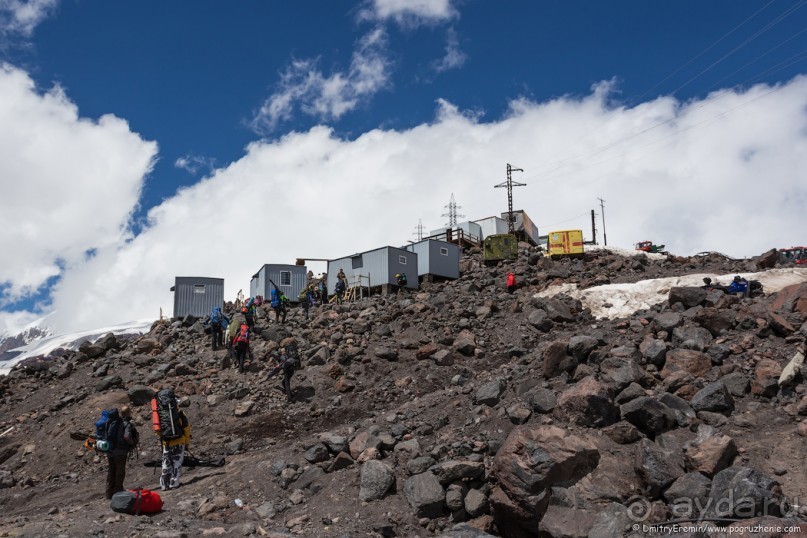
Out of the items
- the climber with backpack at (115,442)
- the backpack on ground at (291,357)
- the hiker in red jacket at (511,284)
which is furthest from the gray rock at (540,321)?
the climber with backpack at (115,442)

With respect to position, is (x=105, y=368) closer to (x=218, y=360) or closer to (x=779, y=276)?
(x=218, y=360)

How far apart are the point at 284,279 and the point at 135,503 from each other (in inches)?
1108

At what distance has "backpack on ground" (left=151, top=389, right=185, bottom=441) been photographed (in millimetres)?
12789

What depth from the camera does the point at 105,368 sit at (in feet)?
75.8

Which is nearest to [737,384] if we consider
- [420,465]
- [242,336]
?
[420,465]

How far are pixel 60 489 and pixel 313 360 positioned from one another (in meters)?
8.94

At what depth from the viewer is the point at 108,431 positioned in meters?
11.8

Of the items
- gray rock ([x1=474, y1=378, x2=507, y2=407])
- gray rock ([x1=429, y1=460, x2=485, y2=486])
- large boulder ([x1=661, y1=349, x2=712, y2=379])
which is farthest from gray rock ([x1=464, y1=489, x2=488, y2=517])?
large boulder ([x1=661, y1=349, x2=712, y2=379])

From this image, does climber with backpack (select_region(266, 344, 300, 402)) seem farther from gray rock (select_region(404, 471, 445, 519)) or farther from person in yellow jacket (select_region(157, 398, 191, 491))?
gray rock (select_region(404, 471, 445, 519))

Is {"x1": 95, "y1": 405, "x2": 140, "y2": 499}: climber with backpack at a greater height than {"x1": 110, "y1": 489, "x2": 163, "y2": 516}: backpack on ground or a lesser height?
greater

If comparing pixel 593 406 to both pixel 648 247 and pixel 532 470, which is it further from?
pixel 648 247

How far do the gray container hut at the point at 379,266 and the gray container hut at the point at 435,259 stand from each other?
916mm

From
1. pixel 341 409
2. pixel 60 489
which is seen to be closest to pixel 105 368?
pixel 60 489

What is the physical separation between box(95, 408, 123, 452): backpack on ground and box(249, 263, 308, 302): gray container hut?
1012 inches
